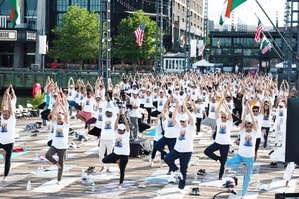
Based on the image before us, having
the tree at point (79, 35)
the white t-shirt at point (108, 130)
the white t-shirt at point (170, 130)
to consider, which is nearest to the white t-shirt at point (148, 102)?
the white t-shirt at point (170, 130)

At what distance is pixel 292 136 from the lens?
9438 millimetres

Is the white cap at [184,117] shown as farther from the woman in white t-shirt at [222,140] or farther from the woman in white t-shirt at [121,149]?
the woman in white t-shirt at [121,149]

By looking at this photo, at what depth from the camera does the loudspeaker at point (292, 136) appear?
938 cm

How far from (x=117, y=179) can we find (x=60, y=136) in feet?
6.36

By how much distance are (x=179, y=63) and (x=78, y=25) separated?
46.6 feet

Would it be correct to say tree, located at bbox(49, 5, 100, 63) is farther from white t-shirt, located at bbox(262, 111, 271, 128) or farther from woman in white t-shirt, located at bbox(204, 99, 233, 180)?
woman in white t-shirt, located at bbox(204, 99, 233, 180)

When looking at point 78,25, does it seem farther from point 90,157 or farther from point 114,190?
point 114,190

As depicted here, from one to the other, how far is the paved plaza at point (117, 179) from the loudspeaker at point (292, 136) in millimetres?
3283

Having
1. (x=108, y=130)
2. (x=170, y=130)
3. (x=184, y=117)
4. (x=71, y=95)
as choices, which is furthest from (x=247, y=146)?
(x=71, y=95)

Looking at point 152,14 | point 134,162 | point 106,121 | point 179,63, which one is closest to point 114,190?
point 106,121

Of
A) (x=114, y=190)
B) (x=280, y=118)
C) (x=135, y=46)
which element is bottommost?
(x=114, y=190)

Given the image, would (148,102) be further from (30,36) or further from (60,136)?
(30,36)

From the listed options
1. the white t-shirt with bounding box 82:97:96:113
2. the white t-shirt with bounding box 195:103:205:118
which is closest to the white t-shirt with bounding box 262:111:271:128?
the white t-shirt with bounding box 195:103:205:118

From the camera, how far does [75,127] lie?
2445cm
